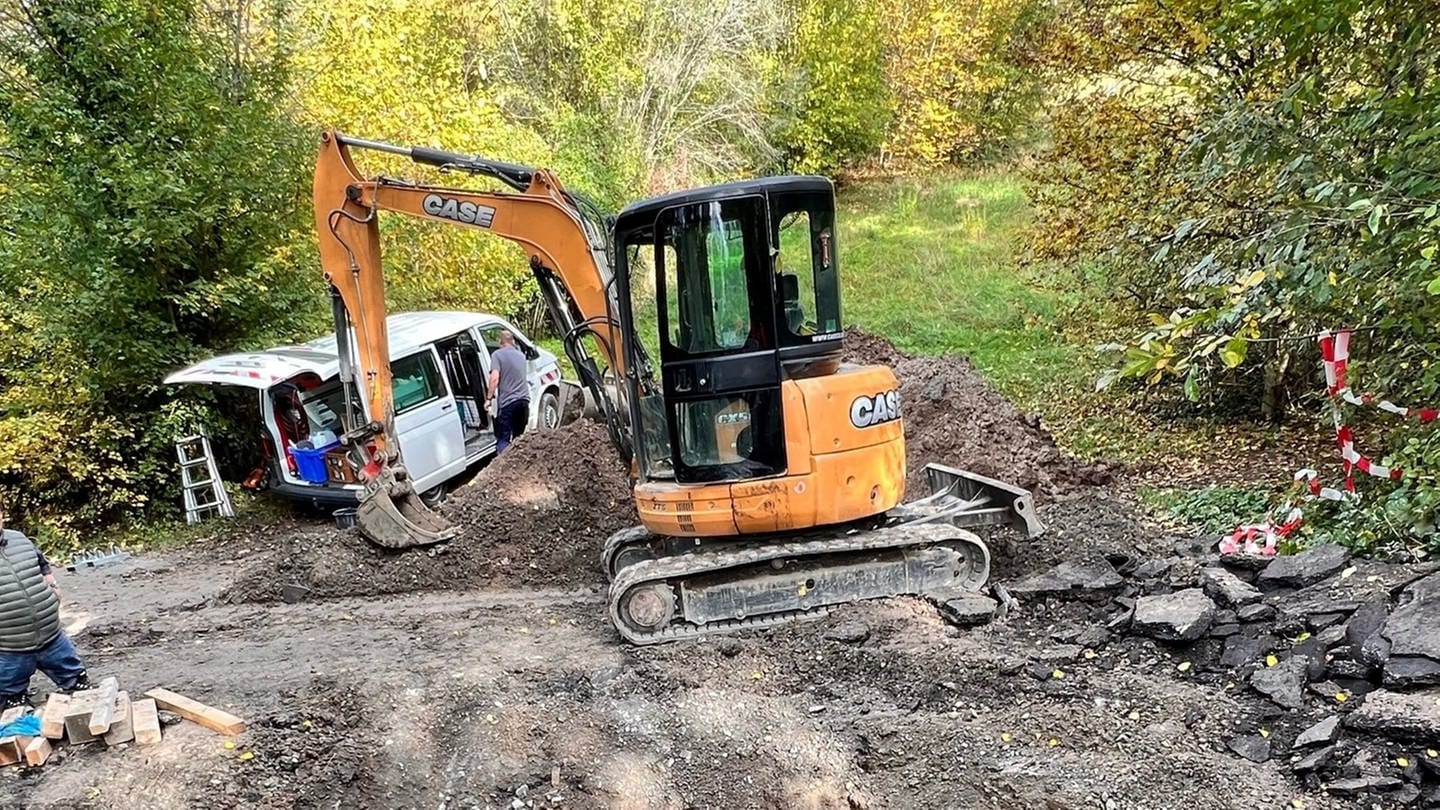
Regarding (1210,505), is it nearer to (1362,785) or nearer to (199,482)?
(1362,785)

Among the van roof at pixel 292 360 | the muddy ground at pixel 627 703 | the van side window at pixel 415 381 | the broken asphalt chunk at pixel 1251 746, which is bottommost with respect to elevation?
the muddy ground at pixel 627 703

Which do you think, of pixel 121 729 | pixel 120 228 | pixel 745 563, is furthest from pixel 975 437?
pixel 120 228

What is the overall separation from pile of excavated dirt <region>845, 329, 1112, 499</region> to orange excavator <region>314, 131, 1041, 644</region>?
58.6 inches

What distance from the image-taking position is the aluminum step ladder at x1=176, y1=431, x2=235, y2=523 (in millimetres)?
9375

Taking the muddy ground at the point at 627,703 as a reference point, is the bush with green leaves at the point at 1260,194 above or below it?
above

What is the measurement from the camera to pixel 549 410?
10.7m

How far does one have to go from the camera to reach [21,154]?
337 inches

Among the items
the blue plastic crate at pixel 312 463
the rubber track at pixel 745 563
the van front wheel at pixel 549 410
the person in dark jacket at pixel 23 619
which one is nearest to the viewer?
the person in dark jacket at pixel 23 619

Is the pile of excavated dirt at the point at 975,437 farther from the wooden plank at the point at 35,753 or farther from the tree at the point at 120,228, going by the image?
the tree at the point at 120,228

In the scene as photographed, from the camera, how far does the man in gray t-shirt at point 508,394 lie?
383 inches

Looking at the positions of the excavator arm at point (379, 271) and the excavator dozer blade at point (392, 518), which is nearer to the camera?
the excavator arm at point (379, 271)

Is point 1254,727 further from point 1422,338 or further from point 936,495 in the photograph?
point 936,495

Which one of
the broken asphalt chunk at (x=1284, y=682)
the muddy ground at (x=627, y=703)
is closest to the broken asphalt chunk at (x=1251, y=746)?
the muddy ground at (x=627, y=703)

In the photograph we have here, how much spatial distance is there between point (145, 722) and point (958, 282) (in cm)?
1476
